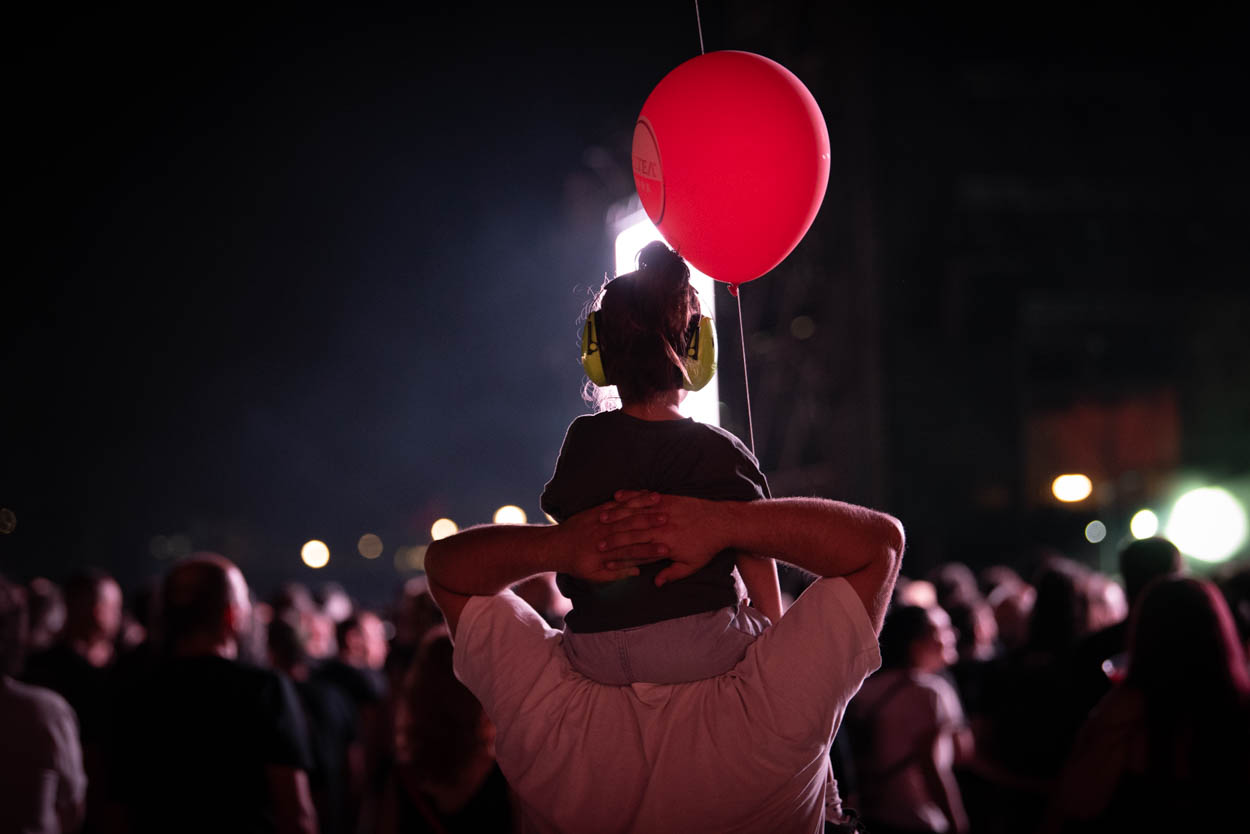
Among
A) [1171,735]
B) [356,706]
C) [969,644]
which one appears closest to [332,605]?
[356,706]

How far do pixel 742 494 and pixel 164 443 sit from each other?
92.6ft

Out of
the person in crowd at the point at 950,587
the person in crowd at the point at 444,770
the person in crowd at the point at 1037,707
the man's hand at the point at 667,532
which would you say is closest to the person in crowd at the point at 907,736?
the person in crowd at the point at 1037,707

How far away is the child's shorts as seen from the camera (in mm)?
1555

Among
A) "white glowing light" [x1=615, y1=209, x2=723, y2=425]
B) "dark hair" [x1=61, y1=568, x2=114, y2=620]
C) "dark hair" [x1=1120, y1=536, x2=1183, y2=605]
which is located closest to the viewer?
"white glowing light" [x1=615, y1=209, x2=723, y2=425]

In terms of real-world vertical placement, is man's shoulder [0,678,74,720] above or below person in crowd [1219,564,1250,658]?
above

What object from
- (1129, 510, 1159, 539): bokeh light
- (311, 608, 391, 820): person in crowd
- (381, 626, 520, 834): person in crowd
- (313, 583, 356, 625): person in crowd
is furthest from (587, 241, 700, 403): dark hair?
(1129, 510, 1159, 539): bokeh light

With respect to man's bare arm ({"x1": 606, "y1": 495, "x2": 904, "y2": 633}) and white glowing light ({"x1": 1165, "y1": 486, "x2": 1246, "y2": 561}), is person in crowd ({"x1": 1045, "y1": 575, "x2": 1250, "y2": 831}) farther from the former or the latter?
white glowing light ({"x1": 1165, "y1": 486, "x2": 1246, "y2": 561})

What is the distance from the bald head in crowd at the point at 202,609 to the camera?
2.77 m

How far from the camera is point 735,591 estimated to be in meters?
1.65

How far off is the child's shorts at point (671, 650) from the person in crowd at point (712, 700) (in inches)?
0.8

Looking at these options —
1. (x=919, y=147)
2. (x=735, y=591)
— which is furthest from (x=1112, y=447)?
(x=735, y=591)

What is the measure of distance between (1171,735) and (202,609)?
2870 mm

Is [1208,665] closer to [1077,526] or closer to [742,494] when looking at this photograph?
[742,494]

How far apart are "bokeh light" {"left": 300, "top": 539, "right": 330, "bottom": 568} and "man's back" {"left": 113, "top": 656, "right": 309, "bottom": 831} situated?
3020 centimetres
